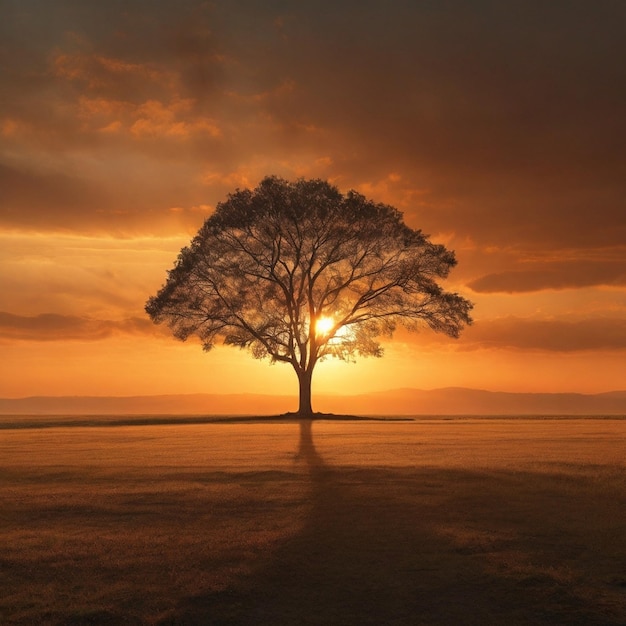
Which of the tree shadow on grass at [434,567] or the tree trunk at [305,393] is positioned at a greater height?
the tree trunk at [305,393]

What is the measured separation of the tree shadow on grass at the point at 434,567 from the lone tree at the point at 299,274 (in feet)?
108

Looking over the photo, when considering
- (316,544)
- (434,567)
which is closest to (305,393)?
(316,544)

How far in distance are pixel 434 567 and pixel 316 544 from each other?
131 cm

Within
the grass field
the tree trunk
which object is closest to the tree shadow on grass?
the grass field

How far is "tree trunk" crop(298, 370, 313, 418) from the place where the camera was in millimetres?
42234

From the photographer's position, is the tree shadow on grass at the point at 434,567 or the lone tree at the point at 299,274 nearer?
the tree shadow on grass at the point at 434,567

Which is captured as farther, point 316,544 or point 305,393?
point 305,393

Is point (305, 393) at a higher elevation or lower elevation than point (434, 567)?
higher

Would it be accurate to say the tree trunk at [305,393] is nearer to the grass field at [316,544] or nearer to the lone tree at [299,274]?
the lone tree at [299,274]

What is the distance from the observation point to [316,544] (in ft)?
23.0

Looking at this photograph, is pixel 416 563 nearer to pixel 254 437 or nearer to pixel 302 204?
pixel 254 437

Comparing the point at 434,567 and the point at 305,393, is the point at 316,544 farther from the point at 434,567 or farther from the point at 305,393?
the point at 305,393

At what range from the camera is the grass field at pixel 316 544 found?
5457 mm

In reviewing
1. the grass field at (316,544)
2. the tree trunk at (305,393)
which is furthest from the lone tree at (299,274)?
the grass field at (316,544)
